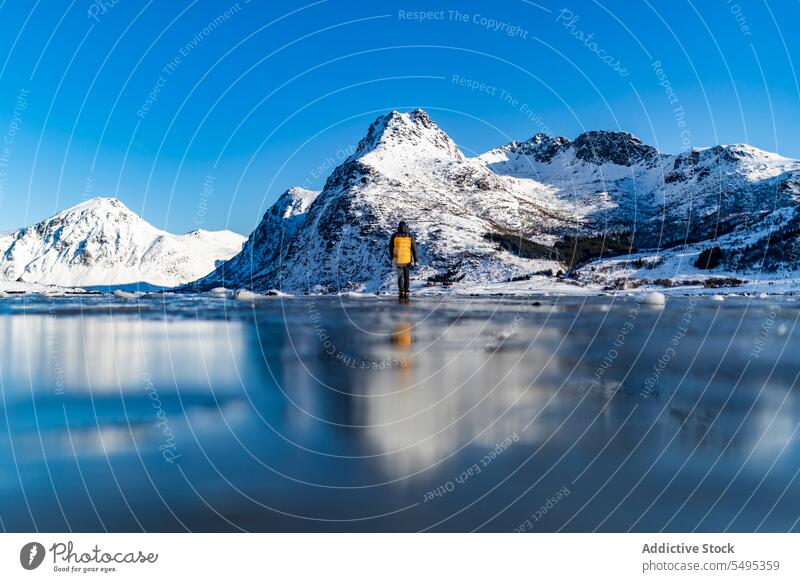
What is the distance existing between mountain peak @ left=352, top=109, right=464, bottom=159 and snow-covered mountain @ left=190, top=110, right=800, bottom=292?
48 cm

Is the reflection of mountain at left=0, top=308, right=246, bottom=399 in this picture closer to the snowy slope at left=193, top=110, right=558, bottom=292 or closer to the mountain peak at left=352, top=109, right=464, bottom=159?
the snowy slope at left=193, top=110, right=558, bottom=292

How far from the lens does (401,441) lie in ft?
13.6

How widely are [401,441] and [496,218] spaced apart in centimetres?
10581

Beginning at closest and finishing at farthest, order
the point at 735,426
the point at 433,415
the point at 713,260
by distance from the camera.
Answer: the point at 735,426
the point at 433,415
the point at 713,260

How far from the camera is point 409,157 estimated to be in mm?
122688

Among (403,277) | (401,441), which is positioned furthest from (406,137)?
(401,441)

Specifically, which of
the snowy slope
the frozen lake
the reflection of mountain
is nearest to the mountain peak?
the snowy slope

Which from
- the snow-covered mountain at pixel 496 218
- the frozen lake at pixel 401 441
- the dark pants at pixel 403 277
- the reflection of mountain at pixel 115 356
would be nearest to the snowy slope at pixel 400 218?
the snow-covered mountain at pixel 496 218

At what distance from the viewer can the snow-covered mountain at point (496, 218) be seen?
234 ft

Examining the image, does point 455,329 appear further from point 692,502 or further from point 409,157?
point 409,157

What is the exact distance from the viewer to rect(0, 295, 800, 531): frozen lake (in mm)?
3158

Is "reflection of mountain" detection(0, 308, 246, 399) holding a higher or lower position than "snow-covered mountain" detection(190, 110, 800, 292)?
lower
